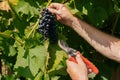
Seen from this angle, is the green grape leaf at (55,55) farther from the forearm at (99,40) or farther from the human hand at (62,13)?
the forearm at (99,40)

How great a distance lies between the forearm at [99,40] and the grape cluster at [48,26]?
33cm

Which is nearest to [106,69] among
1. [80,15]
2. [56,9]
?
[80,15]

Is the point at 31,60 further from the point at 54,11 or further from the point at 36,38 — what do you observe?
the point at 54,11

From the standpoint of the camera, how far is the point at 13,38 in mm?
2527

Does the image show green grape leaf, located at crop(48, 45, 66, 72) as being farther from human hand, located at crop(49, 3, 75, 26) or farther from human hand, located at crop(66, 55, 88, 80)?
human hand, located at crop(49, 3, 75, 26)

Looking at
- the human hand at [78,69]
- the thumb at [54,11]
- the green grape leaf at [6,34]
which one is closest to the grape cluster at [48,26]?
the thumb at [54,11]

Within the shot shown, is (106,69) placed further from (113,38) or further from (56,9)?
(56,9)

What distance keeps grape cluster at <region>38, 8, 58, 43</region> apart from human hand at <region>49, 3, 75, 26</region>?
0.06 metres

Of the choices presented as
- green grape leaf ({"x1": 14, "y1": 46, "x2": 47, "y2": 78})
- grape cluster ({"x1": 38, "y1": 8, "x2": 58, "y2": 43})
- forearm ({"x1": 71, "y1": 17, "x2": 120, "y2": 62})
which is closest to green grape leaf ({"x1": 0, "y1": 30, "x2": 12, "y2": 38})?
green grape leaf ({"x1": 14, "y1": 46, "x2": 47, "y2": 78})

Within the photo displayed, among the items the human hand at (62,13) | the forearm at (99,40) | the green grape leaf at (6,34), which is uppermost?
the human hand at (62,13)

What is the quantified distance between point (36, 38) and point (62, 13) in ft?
0.77

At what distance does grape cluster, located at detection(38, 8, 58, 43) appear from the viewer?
7.68 ft

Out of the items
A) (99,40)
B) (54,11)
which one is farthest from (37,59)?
(99,40)

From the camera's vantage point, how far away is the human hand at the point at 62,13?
98.0 inches
